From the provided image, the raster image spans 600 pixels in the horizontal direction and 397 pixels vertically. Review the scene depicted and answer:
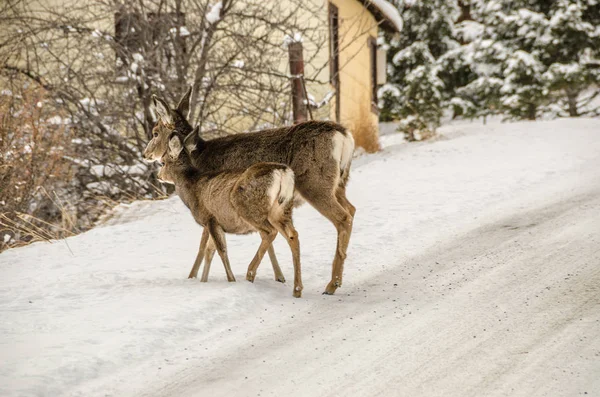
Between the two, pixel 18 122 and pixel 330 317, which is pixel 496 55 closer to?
pixel 18 122

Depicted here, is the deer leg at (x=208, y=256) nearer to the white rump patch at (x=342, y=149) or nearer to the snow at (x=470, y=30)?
the white rump patch at (x=342, y=149)

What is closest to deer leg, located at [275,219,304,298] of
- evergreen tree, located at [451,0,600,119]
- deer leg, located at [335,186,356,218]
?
deer leg, located at [335,186,356,218]

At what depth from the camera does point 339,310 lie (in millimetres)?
5996

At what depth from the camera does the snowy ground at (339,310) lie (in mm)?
4500

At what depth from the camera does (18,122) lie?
34.8ft

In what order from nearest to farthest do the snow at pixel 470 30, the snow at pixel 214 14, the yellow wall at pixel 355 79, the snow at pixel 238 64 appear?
the snow at pixel 214 14
the snow at pixel 238 64
the yellow wall at pixel 355 79
the snow at pixel 470 30

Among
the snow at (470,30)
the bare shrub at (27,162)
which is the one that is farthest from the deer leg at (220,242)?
the snow at (470,30)

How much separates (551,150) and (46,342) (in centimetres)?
1160

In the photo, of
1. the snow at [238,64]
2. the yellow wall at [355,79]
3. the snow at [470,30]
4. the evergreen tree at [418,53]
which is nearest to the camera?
the snow at [238,64]

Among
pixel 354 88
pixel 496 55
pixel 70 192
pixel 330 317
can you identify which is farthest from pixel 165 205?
pixel 496 55

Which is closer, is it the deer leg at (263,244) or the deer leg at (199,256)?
the deer leg at (263,244)

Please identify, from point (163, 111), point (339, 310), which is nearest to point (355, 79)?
point (163, 111)

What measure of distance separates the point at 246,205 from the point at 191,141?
149 centimetres

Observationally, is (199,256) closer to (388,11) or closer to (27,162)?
(27,162)
